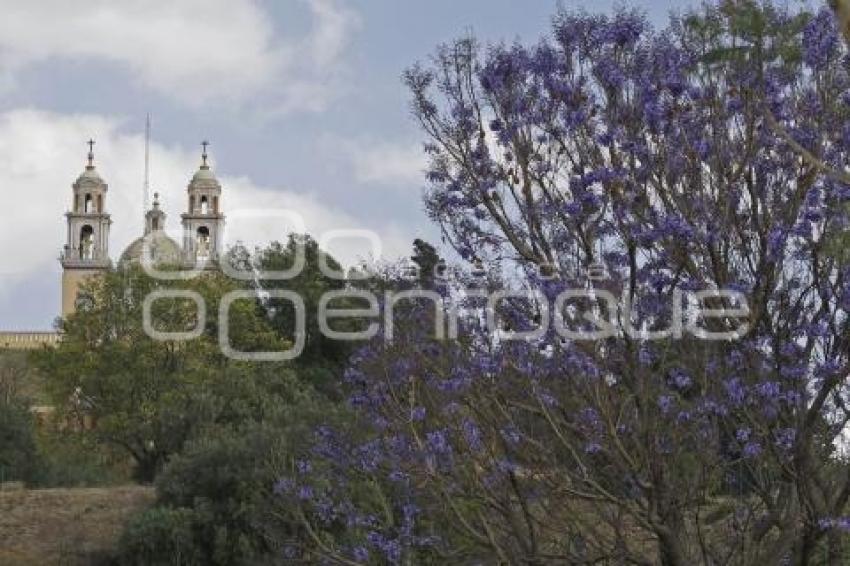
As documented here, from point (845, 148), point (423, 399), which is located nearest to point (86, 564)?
point (423, 399)

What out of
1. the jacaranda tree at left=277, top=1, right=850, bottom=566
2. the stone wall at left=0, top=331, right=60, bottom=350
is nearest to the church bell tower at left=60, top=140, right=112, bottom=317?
the stone wall at left=0, top=331, right=60, bottom=350

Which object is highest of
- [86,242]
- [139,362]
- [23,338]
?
[86,242]

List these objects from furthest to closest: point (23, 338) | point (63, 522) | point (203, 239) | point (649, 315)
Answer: point (203, 239), point (23, 338), point (63, 522), point (649, 315)

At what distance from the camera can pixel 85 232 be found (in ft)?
230

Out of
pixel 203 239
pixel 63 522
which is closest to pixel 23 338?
pixel 203 239

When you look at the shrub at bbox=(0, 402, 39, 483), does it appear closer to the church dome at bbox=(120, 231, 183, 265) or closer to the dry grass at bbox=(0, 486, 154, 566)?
the dry grass at bbox=(0, 486, 154, 566)

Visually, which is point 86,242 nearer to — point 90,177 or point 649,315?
point 90,177

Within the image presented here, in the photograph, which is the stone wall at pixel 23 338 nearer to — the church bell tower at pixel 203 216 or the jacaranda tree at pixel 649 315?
the church bell tower at pixel 203 216

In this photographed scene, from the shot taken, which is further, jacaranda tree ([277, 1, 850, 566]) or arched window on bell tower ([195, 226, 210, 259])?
arched window on bell tower ([195, 226, 210, 259])

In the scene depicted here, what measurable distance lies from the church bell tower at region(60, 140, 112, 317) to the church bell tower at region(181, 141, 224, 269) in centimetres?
404

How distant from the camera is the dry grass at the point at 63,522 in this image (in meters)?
21.0

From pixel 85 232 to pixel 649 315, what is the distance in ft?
200

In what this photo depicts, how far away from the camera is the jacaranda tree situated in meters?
11.2

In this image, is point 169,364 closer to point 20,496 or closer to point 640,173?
point 20,496
